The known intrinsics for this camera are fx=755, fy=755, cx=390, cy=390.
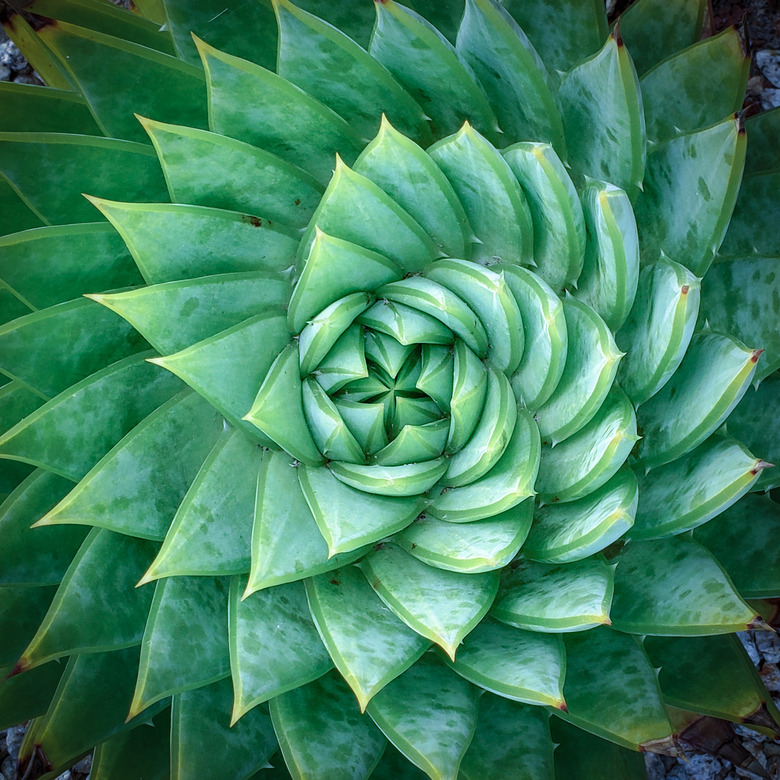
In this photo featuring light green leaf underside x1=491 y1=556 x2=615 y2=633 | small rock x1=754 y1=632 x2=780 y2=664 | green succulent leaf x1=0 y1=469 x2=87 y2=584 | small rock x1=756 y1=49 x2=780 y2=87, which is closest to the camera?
light green leaf underside x1=491 y1=556 x2=615 y2=633

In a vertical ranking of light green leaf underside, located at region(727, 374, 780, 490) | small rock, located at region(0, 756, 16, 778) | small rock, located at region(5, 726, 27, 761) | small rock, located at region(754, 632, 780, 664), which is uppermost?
light green leaf underside, located at region(727, 374, 780, 490)

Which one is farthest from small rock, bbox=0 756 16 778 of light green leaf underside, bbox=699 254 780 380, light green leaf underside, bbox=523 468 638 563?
light green leaf underside, bbox=699 254 780 380

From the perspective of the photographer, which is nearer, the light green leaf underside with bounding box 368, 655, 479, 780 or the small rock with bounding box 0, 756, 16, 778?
the light green leaf underside with bounding box 368, 655, 479, 780

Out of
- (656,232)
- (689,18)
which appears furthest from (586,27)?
(656,232)

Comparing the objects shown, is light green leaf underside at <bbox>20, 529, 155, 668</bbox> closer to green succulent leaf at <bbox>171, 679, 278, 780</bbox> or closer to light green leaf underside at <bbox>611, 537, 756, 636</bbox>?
green succulent leaf at <bbox>171, 679, 278, 780</bbox>

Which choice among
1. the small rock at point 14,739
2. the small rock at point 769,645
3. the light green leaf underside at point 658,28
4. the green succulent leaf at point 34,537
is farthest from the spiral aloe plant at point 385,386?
the small rock at point 14,739

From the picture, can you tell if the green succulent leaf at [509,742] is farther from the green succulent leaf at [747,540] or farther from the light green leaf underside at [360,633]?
the green succulent leaf at [747,540]

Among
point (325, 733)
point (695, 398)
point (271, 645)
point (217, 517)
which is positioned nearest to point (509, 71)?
point (695, 398)
